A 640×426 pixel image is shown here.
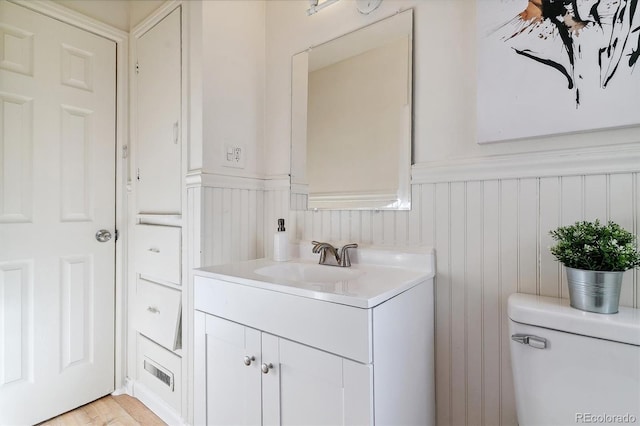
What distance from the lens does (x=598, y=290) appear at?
747 mm

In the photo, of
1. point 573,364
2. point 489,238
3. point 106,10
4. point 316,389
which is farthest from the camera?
point 106,10

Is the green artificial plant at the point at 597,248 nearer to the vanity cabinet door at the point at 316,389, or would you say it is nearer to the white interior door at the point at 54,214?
the vanity cabinet door at the point at 316,389

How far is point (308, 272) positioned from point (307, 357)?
0.43 m

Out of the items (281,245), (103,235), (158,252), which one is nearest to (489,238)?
(281,245)

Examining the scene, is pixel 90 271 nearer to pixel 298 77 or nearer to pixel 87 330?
pixel 87 330

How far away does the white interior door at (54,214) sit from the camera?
4.75ft

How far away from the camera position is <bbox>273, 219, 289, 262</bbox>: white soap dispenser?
4.47 feet

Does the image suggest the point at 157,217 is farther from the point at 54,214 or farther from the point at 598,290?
the point at 598,290

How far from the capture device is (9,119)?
4.72 feet

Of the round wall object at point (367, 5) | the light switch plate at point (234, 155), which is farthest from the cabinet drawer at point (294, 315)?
the round wall object at point (367, 5)

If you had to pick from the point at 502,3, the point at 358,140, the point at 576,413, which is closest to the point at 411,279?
the point at 576,413

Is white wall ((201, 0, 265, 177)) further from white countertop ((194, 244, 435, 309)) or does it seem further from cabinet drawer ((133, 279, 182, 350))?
cabinet drawer ((133, 279, 182, 350))

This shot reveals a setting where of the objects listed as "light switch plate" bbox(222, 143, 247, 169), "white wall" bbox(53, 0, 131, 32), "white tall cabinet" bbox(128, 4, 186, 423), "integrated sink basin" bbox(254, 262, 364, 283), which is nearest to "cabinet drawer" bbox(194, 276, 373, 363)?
"integrated sink basin" bbox(254, 262, 364, 283)

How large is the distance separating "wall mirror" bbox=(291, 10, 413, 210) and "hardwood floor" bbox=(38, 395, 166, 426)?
131 cm
